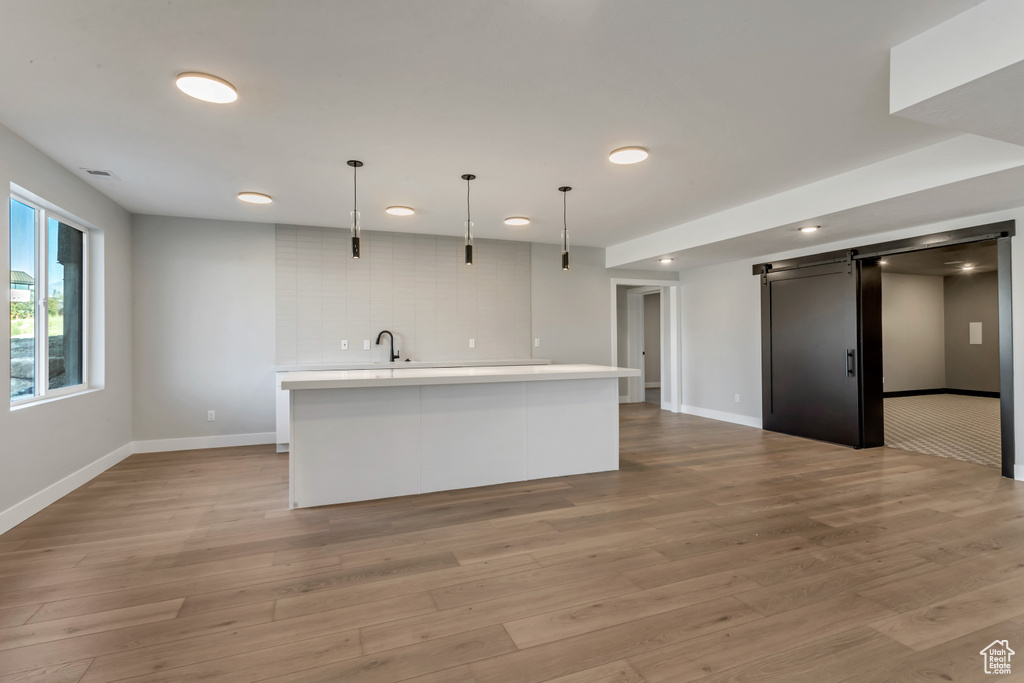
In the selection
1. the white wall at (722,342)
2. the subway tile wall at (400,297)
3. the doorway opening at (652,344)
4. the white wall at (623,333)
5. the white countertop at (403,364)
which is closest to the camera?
the white countertop at (403,364)

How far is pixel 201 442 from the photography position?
5469 mm

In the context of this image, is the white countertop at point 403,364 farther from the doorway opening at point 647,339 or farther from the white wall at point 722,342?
the white wall at point 722,342

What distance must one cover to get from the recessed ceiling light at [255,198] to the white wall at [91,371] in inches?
47.3

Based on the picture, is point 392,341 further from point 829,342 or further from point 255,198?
point 829,342

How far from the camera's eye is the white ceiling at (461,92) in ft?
6.84

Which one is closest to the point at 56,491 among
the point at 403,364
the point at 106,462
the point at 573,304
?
the point at 106,462

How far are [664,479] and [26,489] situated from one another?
4.57 meters

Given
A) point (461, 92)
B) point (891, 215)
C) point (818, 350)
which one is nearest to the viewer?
point (461, 92)

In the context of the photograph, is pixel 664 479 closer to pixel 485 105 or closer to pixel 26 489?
pixel 485 105

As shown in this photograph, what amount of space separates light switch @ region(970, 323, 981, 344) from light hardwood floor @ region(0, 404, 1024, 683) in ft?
25.2

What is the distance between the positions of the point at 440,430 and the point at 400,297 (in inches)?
110

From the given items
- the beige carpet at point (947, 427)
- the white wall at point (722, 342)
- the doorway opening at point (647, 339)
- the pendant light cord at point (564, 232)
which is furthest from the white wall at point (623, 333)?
the beige carpet at point (947, 427)

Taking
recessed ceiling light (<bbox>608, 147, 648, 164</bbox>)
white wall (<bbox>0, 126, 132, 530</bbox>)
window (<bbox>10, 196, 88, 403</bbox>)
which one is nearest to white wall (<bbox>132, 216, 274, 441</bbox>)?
white wall (<bbox>0, 126, 132, 530</bbox>)

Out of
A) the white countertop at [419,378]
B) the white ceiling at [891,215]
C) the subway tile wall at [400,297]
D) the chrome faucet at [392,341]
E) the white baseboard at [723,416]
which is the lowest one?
the white baseboard at [723,416]
